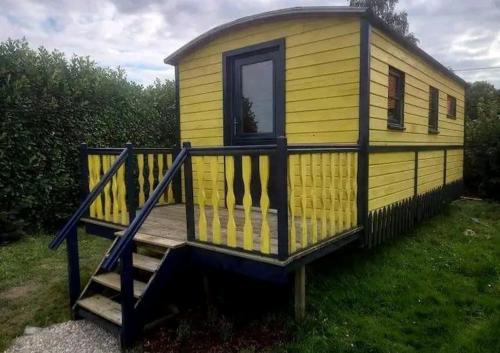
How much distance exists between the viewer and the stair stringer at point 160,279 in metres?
3.11

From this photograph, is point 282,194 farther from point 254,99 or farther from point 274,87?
point 254,99

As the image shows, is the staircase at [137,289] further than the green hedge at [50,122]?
No

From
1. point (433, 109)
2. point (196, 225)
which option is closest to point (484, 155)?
point (433, 109)

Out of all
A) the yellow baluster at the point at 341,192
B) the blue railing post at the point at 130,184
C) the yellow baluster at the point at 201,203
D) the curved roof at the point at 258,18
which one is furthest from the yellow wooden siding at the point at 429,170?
the blue railing post at the point at 130,184

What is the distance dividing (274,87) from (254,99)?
0.41 m

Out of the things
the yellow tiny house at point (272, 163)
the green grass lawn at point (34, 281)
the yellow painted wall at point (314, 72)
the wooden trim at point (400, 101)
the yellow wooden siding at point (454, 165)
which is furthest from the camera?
the yellow wooden siding at point (454, 165)

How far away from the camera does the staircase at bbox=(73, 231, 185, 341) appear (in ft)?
10.3

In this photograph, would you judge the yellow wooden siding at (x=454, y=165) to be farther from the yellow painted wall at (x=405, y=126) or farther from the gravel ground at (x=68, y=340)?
the gravel ground at (x=68, y=340)

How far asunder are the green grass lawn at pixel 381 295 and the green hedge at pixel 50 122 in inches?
31.4

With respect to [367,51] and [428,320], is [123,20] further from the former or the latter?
[428,320]

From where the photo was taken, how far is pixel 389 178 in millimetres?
4961

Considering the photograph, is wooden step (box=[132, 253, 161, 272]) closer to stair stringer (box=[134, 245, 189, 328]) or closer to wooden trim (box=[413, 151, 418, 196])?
stair stringer (box=[134, 245, 189, 328])

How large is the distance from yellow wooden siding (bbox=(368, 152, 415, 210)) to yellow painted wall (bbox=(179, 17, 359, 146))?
0.60 meters

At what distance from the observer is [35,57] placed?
237 inches
